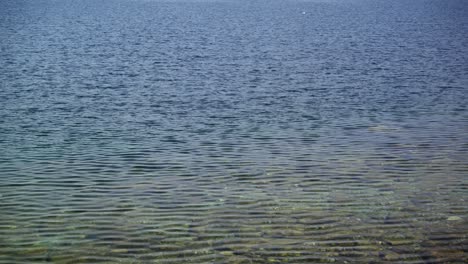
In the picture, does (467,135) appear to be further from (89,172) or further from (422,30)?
(422,30)

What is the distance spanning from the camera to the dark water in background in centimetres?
1298

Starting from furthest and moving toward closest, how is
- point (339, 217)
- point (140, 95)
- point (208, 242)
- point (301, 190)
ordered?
point (140, 95)
point (301, 190)
point (339, 217)
point (208, 242)

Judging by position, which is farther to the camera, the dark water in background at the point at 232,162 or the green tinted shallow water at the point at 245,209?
the dark water in background at the point at 232,162

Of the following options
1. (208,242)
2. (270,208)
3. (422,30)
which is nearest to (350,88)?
(270,208)

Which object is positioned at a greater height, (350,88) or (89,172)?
(89,172)

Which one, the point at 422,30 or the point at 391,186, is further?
the point at 422,30

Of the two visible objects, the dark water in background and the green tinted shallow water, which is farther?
the dark water in background

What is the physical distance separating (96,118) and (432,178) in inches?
566

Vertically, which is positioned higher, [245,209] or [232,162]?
[245,209]

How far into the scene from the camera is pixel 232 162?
63.3 feet

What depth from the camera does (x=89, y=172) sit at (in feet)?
59.6

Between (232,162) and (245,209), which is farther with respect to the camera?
(232,162)

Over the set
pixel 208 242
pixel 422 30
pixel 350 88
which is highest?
pixel 208 242

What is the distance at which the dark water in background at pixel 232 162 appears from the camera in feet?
42.6
